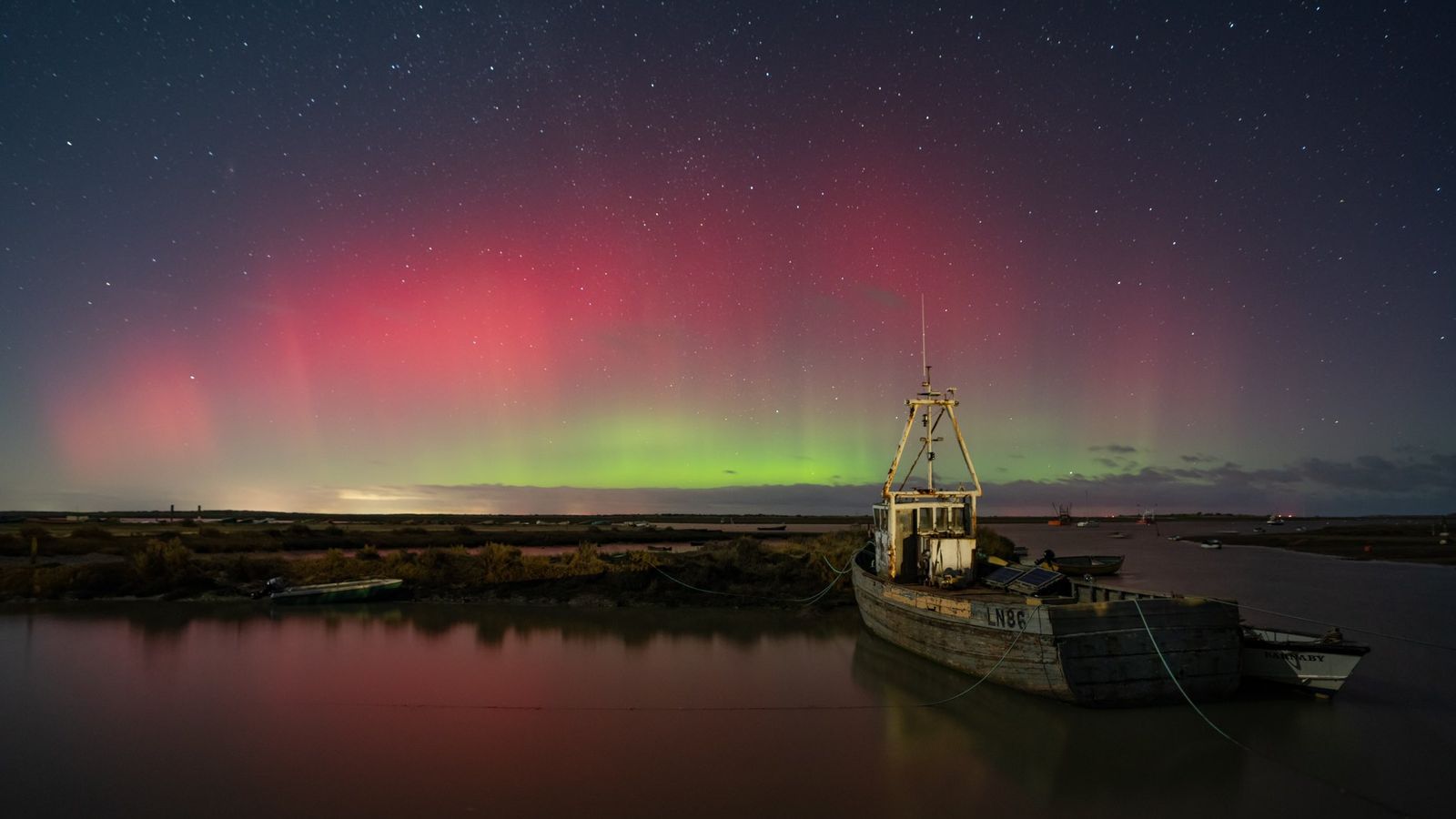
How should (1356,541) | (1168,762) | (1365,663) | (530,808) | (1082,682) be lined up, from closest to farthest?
(530,808) → (1168,762) → (1082,682) → (1365,663) → (1356,541)

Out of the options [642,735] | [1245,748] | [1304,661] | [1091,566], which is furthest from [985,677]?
[1091,566]

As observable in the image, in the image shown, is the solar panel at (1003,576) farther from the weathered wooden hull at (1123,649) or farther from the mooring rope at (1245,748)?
the mooring rope at (1245,748)

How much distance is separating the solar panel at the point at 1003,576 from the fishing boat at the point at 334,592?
75.3 feet

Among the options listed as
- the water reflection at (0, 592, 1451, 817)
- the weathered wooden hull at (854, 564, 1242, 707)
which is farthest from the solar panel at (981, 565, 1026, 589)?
the weathered wooden hull at (854, 564, 1242, 707)

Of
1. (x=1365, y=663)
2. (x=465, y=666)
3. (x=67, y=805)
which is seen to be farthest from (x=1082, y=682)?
(x=67, y=805)

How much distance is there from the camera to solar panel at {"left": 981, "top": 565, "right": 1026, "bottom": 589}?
61.4ft

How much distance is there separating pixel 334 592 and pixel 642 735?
2059 centimetres

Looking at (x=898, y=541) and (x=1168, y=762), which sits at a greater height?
(x=898, y=541)

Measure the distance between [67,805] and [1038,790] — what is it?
13776 millimetres

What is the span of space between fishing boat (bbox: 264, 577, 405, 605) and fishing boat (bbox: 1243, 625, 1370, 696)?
93.2 ft

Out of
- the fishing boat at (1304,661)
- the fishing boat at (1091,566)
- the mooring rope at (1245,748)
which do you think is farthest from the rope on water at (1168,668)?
the fishing boat at (1091,566)

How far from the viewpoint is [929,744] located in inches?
493

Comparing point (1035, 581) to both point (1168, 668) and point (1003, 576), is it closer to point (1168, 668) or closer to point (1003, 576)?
point (1003, 576)

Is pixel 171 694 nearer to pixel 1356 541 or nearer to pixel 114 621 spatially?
pixel 114 621
